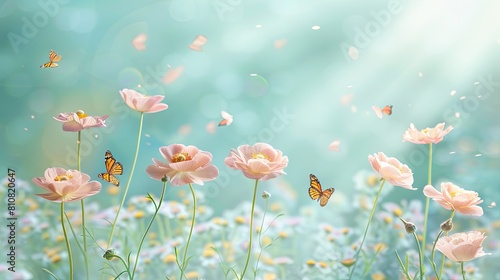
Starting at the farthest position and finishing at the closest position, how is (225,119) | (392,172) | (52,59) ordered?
(225,119)
(52,59)
(392,172)

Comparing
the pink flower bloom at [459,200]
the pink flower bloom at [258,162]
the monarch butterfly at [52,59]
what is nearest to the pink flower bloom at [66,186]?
the pink flower bloom at [258,162]

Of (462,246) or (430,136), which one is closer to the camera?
(462,246)

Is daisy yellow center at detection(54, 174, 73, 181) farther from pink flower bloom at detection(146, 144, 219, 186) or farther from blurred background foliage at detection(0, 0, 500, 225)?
blurred background foliage at detection(0, 0, 500, 225)

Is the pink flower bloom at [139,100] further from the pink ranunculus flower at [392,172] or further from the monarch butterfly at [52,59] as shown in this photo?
the pink ranunculus flower at [392,172]

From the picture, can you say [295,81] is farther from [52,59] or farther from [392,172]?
[52,59]

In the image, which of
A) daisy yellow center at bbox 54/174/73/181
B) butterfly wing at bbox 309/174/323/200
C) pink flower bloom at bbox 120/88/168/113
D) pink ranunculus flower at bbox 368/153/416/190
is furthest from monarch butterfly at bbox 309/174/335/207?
daisy yellow center at bbox 54/174/73/181

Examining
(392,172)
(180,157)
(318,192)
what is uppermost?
(180,157)

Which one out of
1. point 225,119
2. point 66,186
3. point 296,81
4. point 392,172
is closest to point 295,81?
point 296,81
